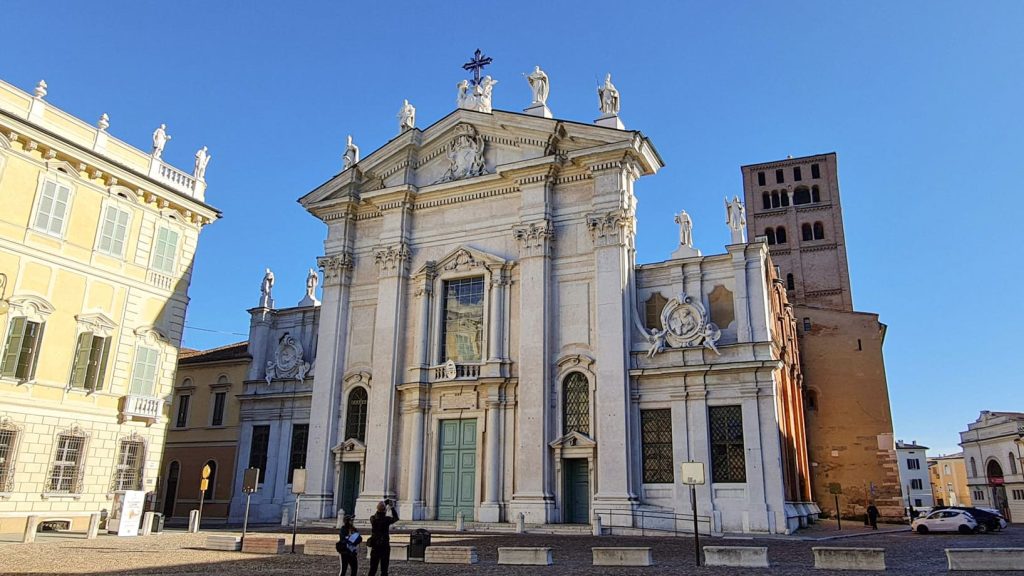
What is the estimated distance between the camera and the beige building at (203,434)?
32.3m

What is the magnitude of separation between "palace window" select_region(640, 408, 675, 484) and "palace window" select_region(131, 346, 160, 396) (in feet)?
55.6

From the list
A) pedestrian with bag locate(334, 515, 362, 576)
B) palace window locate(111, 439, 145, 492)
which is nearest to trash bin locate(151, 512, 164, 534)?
palace window locate(111, 439, 145, 492)

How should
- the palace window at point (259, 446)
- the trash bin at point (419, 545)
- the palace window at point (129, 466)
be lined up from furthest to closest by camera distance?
1. the palace window at point (259, 446)
2. the palace window at point (129, 466)
3. the trash bin at point (419, 545)

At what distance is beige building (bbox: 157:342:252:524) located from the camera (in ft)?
106

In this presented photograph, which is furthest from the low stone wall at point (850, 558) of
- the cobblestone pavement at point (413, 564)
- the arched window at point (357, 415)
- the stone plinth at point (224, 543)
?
the arched window at point (357, 415)

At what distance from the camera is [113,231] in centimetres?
2466

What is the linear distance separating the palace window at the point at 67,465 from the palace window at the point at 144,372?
2.58 meters

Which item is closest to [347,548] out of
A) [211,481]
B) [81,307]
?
[81,307]

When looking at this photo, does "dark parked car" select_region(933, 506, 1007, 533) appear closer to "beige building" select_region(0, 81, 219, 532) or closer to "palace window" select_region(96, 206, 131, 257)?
"beige building" select_region(0, 81, 219, 532)

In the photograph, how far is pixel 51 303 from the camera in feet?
73.7

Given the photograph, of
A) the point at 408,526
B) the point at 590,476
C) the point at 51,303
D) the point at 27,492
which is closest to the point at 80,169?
the point at 51,303

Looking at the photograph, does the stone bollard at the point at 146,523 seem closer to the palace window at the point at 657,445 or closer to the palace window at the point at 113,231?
the palace window at the point at 113,231

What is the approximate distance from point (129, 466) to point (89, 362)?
12.8 feet

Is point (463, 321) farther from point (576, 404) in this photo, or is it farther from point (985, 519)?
point (985, 519)
